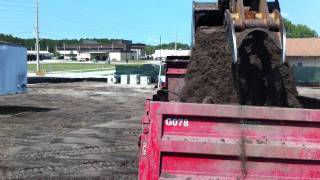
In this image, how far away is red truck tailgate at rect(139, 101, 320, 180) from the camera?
17.0ft

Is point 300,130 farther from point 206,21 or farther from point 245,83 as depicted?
point 206,21

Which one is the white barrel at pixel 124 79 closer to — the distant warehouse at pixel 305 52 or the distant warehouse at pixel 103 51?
the distant warehouse at pixel 305 52

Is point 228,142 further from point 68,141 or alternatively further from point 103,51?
point 103,51

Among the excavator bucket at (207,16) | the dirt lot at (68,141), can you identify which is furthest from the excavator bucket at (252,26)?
the dirt lot at (68,141)

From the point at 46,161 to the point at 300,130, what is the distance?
267 inches

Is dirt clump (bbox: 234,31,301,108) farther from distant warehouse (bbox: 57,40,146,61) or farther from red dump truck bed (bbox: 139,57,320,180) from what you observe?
distant warehouse (bbox: 57,40,146,61)

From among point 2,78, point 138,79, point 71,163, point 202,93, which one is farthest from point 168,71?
point 138,79

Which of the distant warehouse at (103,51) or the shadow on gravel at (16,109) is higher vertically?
the distant warehouse at (103,51)

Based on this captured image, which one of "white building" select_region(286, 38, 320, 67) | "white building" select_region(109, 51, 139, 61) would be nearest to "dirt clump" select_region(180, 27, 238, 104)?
"white building" select_region(286, 38, 320, 67)

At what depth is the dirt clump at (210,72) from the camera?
6703 millimetres

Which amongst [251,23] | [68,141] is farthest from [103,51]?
[251,23]

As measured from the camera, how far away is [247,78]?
6855mm

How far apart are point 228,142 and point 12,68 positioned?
15701mm

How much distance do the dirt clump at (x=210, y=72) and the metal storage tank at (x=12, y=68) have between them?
12571mm
